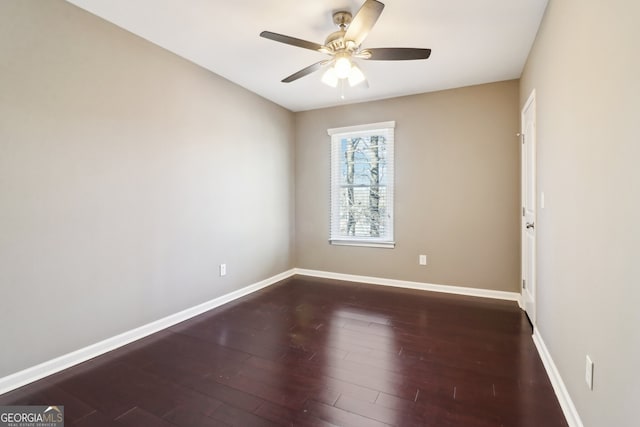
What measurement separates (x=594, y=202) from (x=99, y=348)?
3.26 metres

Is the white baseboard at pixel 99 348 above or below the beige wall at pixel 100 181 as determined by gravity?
below

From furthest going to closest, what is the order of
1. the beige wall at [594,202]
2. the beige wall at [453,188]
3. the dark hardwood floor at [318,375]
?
the beige wall at [453,188] → the dark hardwood floor at [318,375] → the beige wall at [594,202]

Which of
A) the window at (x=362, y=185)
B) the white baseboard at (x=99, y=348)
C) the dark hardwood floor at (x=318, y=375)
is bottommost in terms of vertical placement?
the dark hardwood floor at (x=318, y=375)

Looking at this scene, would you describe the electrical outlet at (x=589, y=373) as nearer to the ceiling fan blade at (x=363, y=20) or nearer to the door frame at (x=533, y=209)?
the door frame at (x=533, y=209)

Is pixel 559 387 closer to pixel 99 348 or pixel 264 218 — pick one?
pixel 99 348

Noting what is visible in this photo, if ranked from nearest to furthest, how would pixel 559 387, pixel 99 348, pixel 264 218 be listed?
pixel 559 387 → pixel 99 348 → pixel 264 218

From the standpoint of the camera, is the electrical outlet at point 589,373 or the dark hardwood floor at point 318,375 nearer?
the electrical outlet at point 589,373

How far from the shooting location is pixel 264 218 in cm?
412

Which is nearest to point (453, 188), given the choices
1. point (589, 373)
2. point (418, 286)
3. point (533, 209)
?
point (533, 209)

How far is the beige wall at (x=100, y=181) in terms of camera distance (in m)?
1.88

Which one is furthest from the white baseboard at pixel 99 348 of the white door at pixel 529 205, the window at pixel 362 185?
the white door at pixel 529 205

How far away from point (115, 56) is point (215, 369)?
252 cm

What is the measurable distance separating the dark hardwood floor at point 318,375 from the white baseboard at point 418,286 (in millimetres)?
418

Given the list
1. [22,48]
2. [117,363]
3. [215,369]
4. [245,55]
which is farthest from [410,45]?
[117,363]
